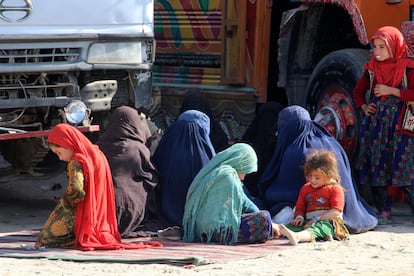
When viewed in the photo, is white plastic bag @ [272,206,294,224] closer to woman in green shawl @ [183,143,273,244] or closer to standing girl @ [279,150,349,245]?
standing girl @ [279,150,349,245]

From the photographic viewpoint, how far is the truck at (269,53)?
8.70 metres

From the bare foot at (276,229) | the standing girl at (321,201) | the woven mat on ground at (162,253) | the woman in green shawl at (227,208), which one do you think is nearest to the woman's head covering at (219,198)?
the woman in green shawl at (227,208)

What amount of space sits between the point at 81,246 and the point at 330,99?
2.86 meters

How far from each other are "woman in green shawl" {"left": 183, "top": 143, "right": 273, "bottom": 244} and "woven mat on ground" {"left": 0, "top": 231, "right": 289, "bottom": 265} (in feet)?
0.27

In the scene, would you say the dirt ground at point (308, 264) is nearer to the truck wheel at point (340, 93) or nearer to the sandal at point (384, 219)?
the sandal at point (384, 219)

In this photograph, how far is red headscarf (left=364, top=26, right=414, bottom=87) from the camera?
25.9ft

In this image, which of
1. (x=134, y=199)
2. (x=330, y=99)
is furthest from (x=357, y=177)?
(x=134, y=199)

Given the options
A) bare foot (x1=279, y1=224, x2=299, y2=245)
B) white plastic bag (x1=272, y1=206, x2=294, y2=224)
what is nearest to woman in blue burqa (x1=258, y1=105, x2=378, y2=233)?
white plastic bag (x1=272, y1=206, x2=294, y2=224)

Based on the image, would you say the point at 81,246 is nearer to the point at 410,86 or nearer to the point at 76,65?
the point at 76,65

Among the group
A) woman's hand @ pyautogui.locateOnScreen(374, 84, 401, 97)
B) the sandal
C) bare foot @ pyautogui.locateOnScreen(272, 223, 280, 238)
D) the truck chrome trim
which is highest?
the truck chrome trim

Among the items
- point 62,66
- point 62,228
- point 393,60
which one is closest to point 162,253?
point 62,228

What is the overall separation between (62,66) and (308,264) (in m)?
2.44

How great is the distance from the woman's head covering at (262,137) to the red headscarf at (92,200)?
1758 millimetres

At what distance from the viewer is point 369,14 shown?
8.56 metres
